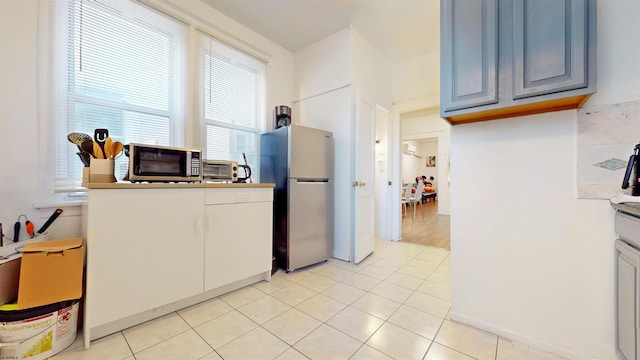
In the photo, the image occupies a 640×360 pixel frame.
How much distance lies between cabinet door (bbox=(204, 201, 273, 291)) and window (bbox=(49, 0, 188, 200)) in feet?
3.14

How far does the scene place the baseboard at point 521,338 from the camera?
1244mm

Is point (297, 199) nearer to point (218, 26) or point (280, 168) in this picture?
point (280, 168)

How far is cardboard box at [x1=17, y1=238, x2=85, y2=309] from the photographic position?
1146 mm

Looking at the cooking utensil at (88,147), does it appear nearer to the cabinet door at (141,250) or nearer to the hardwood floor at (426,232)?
the cabinet door at (141,250)

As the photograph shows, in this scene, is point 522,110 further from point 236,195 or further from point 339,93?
point 236,195

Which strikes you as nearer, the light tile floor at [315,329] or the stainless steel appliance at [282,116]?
the light tile floor at [315,329]

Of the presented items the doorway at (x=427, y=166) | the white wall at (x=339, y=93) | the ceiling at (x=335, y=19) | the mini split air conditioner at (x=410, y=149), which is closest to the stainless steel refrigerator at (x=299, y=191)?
the white wall at (x=339, y=93)

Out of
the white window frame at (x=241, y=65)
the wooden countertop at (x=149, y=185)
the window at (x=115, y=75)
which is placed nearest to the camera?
the wooden countertop at (x=149, y=185)

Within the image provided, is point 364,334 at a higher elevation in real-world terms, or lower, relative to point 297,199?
lower

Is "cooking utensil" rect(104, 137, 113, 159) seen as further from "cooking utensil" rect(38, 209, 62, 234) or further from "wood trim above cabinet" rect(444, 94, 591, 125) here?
"wood trim above cabinet" rect(444, 94, 591, 125)

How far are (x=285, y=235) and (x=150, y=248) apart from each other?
1.23 meters

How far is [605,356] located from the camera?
118 cm

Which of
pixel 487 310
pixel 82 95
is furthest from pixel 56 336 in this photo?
pixel 487 310

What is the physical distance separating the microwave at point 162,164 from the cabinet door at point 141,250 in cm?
20
